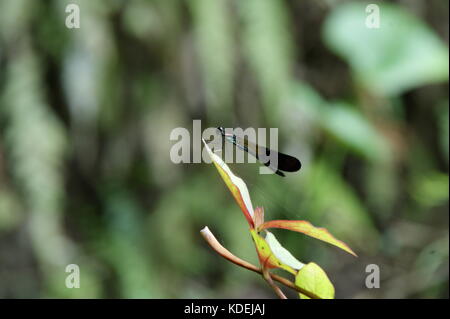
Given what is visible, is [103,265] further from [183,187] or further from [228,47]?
[228,47]

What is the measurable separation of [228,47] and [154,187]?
0.28 meters

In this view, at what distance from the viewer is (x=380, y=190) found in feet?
3.41

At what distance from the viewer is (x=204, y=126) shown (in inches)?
38.6

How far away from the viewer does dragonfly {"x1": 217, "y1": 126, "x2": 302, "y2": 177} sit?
7.5 inches

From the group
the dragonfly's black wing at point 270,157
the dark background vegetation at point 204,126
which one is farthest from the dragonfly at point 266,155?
the dark background vegetation at point 204,126

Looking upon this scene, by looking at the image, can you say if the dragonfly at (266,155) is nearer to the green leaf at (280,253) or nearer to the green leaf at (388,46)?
the green leaf at (280,253)

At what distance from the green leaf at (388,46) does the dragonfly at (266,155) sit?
0.71 meters

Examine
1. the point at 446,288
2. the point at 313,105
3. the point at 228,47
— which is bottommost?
the point at 446,288

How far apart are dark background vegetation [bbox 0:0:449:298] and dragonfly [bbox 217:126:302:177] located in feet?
2.05

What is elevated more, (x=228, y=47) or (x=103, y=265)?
(x=228, y=47)

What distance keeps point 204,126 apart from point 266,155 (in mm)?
786

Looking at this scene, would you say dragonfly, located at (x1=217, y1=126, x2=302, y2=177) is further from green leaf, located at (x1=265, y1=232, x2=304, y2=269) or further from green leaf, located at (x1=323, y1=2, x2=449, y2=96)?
green leaf, located at (x1=323, y1=2, x2=449, y2=96)

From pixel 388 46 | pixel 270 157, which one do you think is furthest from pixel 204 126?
pixel 270 157
